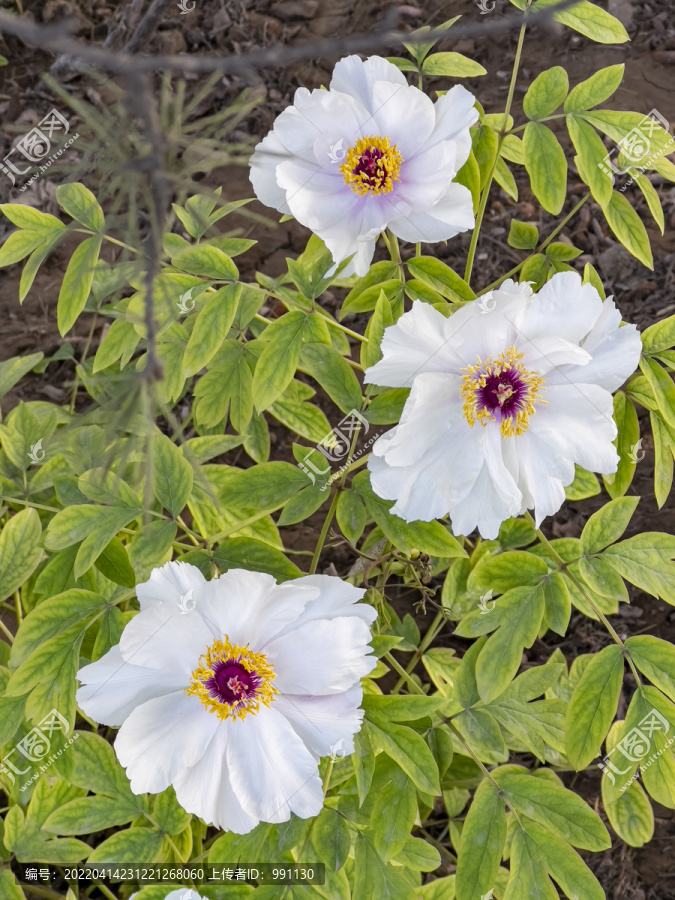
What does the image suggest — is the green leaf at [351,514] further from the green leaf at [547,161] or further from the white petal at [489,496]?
the green leaf at [547,161]

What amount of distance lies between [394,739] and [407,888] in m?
0.21

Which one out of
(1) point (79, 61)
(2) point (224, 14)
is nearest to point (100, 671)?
(1) point (79, 61)

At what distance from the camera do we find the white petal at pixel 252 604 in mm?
907

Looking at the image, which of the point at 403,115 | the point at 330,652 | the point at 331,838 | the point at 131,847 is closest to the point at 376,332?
the point at 403,115

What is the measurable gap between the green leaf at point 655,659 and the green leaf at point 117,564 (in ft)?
2.15

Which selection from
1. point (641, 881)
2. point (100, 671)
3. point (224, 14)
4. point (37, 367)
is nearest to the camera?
point (100, 671)

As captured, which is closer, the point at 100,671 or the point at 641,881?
the point at 100,671

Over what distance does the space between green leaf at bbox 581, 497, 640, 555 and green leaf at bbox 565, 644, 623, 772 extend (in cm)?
14

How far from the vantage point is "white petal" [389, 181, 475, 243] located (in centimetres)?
100

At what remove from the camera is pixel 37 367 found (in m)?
2.10

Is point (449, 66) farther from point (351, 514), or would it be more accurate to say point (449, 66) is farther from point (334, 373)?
point (351, 514)

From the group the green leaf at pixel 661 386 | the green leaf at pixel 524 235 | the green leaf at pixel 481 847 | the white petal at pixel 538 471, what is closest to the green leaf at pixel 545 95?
the green leaf at pixel 524 235

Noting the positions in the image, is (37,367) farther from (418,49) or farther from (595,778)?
(595,778)

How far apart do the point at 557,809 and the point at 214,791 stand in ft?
1.47
